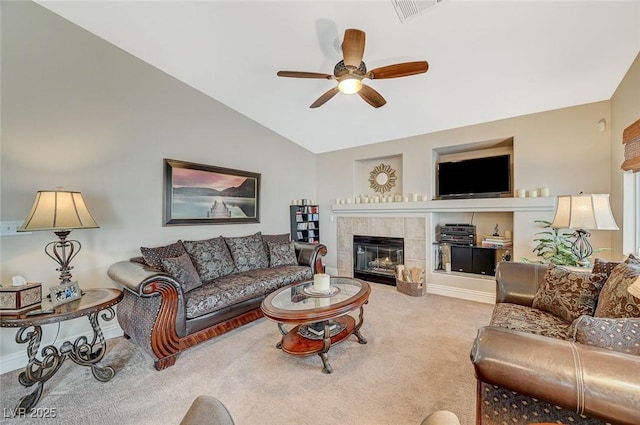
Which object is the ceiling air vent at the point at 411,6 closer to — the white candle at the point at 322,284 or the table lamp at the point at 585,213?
the table lamp at the point at 585,213

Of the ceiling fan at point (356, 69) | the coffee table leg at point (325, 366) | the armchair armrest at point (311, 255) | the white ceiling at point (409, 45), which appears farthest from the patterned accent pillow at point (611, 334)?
the armchair armrest at point (311, 255)

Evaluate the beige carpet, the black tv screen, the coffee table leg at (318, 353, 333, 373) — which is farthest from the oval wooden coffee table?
the black tv screen

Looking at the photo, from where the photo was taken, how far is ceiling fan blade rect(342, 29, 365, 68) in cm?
194

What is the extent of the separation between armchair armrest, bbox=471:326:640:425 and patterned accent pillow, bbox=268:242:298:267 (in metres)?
2.91

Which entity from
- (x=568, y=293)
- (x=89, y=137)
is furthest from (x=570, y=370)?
(x=89, y=137)

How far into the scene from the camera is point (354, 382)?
6.23 ft

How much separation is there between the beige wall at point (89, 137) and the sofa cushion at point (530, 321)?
3379mm

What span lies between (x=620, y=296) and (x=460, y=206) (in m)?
2.52

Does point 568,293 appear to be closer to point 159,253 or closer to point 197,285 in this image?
point 197,285

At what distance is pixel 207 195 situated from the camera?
3.61 m

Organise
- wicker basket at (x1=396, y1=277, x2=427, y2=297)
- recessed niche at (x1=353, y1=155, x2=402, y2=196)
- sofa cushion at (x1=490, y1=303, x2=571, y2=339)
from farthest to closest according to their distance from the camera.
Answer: recessed niche at (x1=353, y1=155, x2=402, y2=196) < wicker basket at (x1=396, y1=277, x2=427, y2=297) < sofa cushion at (x1=490, y1=303, x2=571, y2=339)

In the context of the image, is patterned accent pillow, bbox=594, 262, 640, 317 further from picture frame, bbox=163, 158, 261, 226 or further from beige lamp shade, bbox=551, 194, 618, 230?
picture frame, bbox=163, 158, 261, 226

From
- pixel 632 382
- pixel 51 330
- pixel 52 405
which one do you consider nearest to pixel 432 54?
pixel 632 382

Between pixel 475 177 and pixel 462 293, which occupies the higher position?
pixel 475 177
